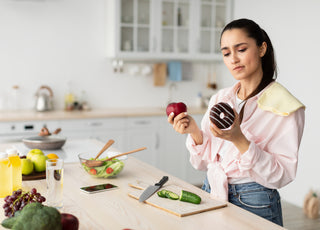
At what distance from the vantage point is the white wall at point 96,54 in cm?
412

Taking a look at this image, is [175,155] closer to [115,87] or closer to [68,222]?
[115,87]

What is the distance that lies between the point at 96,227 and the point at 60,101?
369 centimetres

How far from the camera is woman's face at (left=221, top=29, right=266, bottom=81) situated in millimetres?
1697

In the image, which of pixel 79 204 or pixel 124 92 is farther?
pixel 124 92

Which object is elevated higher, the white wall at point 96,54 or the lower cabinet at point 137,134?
the white wall at point 96,54

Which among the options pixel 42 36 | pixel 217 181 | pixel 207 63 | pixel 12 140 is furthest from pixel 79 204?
pixel 207 63

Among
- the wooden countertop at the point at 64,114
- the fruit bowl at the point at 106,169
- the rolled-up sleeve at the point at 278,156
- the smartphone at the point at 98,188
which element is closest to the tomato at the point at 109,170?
the fruit bowl at the point at 106,169

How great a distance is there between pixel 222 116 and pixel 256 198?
466 millimetres

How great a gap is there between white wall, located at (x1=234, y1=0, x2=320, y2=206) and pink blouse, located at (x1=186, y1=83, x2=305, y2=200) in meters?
2.60

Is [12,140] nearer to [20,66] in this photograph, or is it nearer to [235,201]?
[20,66]

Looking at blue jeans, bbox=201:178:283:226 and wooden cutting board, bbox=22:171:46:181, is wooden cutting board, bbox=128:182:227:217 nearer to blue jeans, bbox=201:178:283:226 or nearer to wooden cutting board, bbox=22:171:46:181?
blue jeans, bbox=201:178:283:226

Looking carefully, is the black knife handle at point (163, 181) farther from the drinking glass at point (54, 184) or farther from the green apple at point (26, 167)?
the green apple at point (26, 167)

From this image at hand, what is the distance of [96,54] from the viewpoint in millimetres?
4922

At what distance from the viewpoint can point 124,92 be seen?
16.8 feet
